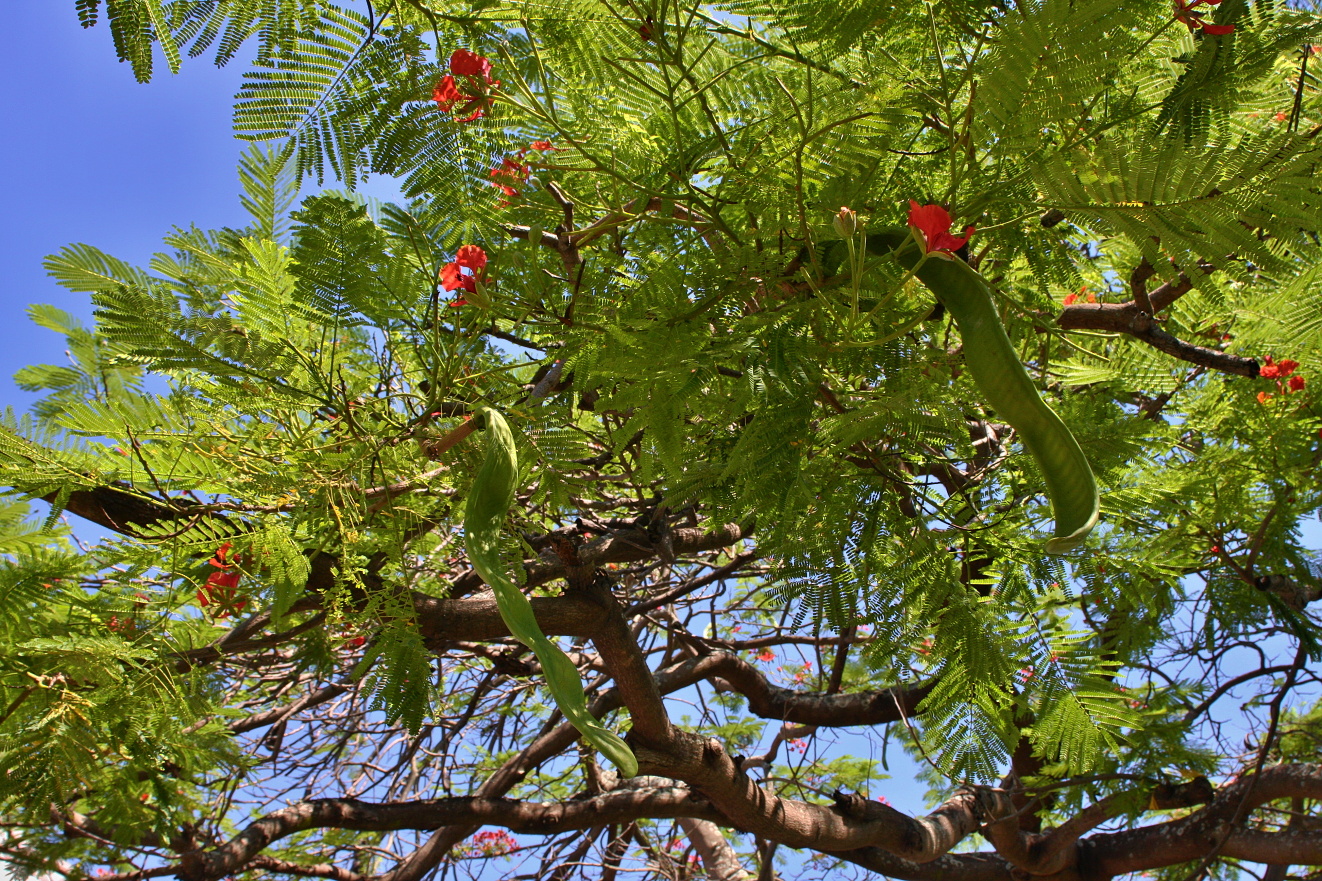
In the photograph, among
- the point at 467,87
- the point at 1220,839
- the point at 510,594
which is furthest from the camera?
the point at 1220,839

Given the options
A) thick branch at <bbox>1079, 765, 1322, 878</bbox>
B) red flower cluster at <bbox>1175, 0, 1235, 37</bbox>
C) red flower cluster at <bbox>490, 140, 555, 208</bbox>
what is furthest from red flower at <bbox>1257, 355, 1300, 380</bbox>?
red flower cluster at <bbox>490, 140, 555, 208</bbox>

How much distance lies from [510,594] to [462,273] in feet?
2.99

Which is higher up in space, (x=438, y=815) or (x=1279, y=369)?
(x=1279, y=369)

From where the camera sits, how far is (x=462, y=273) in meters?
1.60

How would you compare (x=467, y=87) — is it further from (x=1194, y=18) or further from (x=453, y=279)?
(x=1194, y=18)

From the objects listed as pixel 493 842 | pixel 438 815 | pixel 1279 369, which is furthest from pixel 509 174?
pixel 493 842

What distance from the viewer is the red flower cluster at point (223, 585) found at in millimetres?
1730

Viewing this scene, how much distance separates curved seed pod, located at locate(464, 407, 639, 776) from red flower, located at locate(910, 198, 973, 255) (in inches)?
23.0

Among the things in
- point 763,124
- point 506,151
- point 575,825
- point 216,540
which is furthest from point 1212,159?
point 575,825

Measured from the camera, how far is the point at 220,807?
3852 millimetres

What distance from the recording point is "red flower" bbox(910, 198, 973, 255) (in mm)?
1021

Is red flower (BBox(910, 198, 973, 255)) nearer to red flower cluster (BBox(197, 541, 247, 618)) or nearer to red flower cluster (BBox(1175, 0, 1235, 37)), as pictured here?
red flower cluster (BBox(1175, 0, 1235, 37))

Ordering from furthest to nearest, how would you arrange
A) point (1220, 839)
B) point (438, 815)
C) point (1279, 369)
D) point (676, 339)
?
point (438, 815) < point (1220, 839) < point (1279, 369) < point (676, 339)

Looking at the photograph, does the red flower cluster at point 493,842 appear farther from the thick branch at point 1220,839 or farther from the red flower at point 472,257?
the red flower at point 472,257
